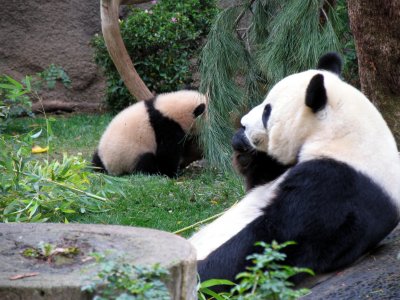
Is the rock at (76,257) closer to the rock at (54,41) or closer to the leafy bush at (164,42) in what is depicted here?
the leafy bush at (164,42)

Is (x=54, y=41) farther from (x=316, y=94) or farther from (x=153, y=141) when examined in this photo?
(x=316, y=94)

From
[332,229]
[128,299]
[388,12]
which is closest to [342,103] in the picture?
[332,229]

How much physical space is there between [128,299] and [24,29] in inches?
368

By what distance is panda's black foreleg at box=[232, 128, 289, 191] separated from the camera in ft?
10.6

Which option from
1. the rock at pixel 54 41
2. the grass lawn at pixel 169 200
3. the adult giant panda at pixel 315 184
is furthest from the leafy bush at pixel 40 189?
the rock at pixel 54 41

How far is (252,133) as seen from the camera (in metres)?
3.21

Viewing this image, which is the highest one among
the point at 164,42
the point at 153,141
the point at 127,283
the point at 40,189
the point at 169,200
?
the point at 127,283

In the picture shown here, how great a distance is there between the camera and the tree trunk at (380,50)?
4012mm

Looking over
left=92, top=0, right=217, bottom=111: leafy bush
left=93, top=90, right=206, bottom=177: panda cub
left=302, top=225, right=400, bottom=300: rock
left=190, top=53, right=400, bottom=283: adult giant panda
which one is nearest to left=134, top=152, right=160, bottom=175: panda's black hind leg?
left=93, top=90, right=206, bottom=177: panda cub

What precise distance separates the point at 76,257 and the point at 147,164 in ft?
17.1

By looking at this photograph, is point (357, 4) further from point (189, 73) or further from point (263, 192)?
point (189, 73)

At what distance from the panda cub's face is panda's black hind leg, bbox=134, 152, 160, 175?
4166mm

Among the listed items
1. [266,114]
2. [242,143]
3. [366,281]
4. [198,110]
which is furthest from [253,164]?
[198,110]

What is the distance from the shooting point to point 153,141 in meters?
7.45
